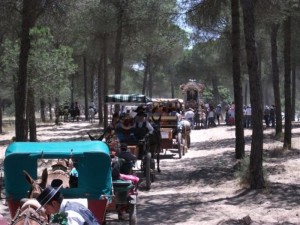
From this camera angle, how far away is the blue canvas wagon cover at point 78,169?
259 inches

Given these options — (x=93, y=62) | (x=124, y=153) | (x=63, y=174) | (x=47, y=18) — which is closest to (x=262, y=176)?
(x=124, y=153)

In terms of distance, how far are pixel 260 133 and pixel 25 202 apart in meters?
7.94

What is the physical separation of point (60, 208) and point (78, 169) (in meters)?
2.81

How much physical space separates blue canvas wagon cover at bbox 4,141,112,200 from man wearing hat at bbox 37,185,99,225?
2582mm

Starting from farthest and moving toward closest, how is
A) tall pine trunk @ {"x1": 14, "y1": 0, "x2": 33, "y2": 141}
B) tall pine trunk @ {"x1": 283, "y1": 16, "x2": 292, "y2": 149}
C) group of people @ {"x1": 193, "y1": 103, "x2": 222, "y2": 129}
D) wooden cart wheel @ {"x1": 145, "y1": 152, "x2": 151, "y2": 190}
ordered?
group of people @ {"x1": 193, "y1": 103, "x2": 222, "y2": 129}
tall pine trunk @ {"x1": 283, "y1": 16, "x2": 292, "y2": 149}
tall pine trunk @ {"x1": 14, "y1": 0, "x2": 33, "y2": 141}
wooden cart wheel @ {"x1": 145, "y1": 152, "x2": 151, "y2": 190}

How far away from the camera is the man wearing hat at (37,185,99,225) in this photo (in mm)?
3635

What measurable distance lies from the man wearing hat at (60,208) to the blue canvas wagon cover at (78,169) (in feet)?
8.47

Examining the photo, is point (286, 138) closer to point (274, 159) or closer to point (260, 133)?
point (274, 159)

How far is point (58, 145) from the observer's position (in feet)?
22.5

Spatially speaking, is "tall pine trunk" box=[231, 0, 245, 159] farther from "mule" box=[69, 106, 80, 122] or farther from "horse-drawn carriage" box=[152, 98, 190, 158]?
"mule" box=[69, 106, 80, 122]

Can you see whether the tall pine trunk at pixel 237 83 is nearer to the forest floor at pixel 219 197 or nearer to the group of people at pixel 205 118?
the forest floor at pixel 219 197

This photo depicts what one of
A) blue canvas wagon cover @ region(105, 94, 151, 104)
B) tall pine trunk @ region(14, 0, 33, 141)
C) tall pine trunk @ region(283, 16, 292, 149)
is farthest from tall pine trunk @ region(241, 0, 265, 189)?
blue canvas wagon cover @ region(105, 94, 151, 104)

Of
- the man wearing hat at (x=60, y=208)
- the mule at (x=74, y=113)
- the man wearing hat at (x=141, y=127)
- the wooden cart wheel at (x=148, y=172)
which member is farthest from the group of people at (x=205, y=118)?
the man wearing hat at (x=60, y=208)

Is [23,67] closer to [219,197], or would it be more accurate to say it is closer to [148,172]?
[148,172]
